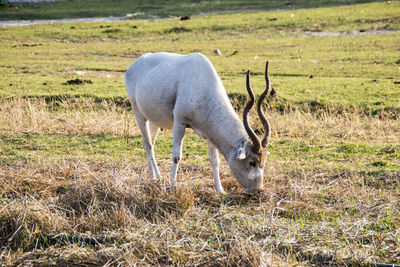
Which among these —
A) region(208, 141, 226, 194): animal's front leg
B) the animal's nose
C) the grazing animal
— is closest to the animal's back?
the grazing animal

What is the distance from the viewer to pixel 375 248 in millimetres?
5340

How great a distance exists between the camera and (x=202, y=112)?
686 centimetres

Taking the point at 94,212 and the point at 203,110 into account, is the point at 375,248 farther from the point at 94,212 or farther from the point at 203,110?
the point at 94,212

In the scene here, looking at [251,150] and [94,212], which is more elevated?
[251,150]

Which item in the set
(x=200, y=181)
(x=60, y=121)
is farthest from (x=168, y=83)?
(x=60, y=121)

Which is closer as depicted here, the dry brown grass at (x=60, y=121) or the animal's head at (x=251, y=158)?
the animal's head at (x=251, y=158)

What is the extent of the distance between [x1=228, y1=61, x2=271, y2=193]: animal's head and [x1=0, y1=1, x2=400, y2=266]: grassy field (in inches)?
14.4

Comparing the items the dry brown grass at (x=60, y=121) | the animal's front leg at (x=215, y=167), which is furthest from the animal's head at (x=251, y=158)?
the dry brown grass at (x=60, y=121)

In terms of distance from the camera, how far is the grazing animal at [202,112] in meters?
6.48

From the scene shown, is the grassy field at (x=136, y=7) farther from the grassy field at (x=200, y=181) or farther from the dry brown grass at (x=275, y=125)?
the dry brown grass at (x=275, y=125)

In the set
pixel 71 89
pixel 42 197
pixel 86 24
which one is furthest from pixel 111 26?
pixel 42 197

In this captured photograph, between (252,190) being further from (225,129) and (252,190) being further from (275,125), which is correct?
(275,125)

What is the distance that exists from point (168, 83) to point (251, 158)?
6.02 feet

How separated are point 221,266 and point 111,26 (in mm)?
32608
